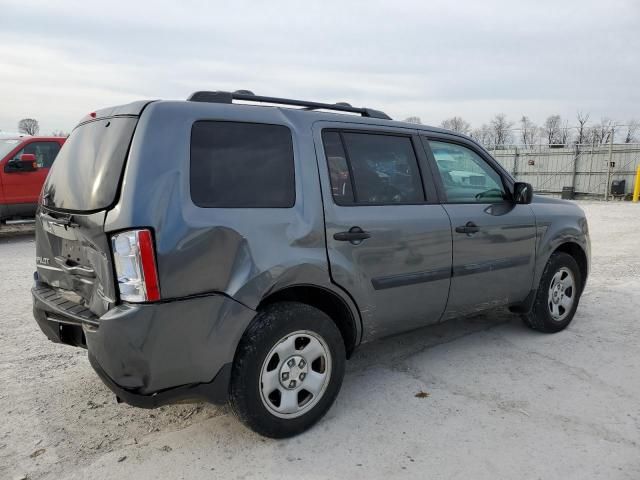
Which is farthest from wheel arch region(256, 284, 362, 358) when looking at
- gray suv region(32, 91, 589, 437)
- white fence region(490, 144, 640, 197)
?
white fence region(490, 144, 640, 197)

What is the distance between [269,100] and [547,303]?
3.04m

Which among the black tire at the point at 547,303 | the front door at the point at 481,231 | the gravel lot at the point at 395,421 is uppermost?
the front door at the point at 481,231

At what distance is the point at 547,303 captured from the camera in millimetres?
4465

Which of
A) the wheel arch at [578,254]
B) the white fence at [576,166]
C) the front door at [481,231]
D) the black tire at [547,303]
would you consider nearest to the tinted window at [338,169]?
the front door at [481,231]

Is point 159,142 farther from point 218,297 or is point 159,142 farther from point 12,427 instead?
point 12,427

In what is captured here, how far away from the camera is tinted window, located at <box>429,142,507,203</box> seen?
3.76 metres

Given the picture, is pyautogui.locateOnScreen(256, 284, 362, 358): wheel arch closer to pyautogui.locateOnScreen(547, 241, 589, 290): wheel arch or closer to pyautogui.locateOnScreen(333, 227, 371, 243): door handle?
pyautogui.locateOnScreen(333, 227, 371, 243): door handle

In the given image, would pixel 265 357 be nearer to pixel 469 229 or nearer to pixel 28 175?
pixel 469 229

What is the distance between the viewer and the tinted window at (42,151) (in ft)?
32.9

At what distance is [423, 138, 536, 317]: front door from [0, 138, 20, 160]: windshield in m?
9.23

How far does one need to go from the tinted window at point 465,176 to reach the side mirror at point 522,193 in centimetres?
9

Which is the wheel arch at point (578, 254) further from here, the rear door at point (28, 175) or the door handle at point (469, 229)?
the rear door at point (28, 175)

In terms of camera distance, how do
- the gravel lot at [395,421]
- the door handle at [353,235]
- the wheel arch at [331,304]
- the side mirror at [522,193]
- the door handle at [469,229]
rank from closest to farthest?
the gravel lot at [395,421]
the wheel arch at [331,304]
the door handle at [353,235]
the door handle at [469,229]
the side mirror at [522,193]

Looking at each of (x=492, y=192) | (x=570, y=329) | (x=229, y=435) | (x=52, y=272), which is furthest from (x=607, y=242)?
(x=52, y=272)
